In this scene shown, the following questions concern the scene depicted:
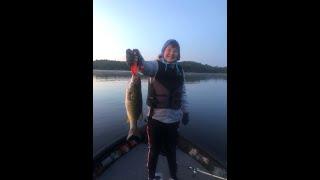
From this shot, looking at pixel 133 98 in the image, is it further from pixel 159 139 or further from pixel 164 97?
pixel 159 139

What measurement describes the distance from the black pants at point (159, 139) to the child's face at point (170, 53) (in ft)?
2.23

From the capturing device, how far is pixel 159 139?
2.79 meters

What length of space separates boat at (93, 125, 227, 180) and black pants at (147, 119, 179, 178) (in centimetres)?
→ 20

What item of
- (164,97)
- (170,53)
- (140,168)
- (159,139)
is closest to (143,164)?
(140,168)

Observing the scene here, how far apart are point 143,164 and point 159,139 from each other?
999 millimetres

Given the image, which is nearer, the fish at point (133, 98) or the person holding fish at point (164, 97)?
the fish at point (133, 98)

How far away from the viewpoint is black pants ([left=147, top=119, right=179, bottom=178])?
9.12ft

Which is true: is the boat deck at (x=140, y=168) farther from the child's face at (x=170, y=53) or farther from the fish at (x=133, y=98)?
the child's face at (x=170, y=53)

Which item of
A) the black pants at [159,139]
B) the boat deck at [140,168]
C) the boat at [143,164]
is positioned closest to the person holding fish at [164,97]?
the black pants at [159,139]

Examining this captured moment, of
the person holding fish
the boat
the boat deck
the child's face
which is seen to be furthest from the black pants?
the child's face

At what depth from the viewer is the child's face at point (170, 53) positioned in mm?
2729

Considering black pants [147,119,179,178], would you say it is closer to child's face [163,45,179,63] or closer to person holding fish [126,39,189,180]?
person holding fish [126,39,189,180]
